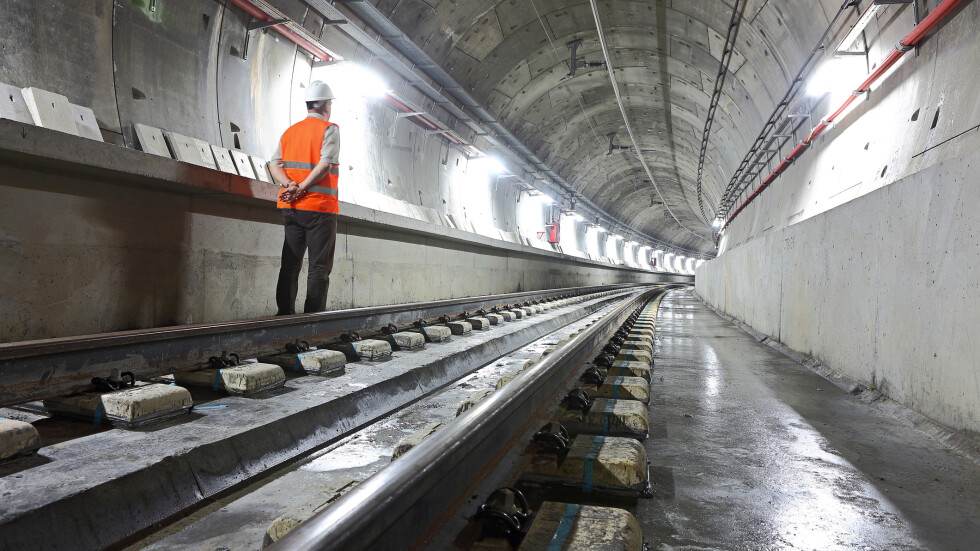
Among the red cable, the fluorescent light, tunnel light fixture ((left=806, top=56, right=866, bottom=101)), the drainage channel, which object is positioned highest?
the fluorescent light

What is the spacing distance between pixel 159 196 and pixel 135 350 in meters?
1.93

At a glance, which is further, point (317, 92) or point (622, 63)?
point (622, 63)

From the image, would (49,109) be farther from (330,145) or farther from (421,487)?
(421,487)

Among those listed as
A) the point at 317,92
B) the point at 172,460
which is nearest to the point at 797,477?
the point at 172,460

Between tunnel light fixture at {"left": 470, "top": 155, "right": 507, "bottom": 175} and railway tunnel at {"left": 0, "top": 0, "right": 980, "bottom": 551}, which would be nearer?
railway tunnel at {"left": 0, "top": 0, "right": 980, "bottom": 551}

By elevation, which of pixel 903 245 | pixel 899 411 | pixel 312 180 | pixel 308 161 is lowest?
pixel 899 411

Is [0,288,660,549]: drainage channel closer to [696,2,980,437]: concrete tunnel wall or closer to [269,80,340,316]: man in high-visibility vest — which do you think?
[269,80,340,316]: man in high-visibility vest

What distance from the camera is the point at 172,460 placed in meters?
2.17

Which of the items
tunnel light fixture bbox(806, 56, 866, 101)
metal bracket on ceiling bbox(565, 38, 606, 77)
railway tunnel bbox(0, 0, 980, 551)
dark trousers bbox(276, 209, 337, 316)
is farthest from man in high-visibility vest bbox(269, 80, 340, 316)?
metal bracket on ceiling bbox(565, 38, 606, 77)

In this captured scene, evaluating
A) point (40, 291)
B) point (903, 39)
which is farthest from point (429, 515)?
point (903, 39)

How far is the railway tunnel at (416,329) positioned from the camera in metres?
1.86

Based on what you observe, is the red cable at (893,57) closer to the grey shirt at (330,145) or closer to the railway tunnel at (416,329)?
the railway tunnel at (416,329)

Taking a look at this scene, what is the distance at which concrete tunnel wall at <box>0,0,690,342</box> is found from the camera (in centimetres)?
398

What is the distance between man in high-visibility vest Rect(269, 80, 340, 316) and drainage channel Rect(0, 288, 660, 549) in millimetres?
1953
